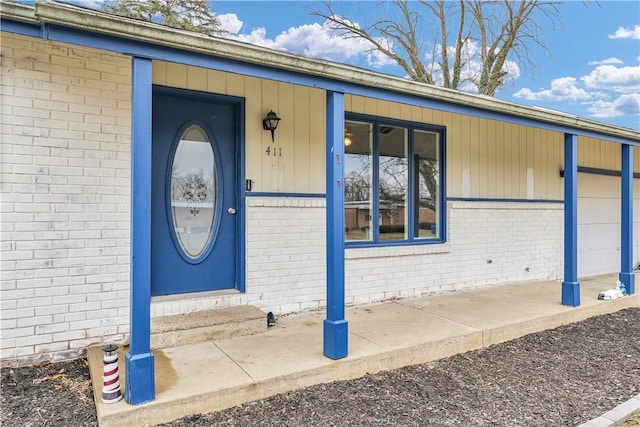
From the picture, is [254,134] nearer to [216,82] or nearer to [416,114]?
[216,82]

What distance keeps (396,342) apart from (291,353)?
94 cm

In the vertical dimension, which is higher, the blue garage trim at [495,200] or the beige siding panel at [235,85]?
the beige siding panel at [235,85]

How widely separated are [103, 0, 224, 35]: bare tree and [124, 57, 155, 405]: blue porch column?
24.3 feet

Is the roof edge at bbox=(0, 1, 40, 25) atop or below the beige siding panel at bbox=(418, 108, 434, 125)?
below

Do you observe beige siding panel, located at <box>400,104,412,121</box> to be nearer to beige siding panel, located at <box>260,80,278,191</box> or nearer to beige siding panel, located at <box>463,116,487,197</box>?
beige siding panel, located at <box>463,116,487,197</box>

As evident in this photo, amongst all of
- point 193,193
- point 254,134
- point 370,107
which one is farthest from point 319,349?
point 370,107

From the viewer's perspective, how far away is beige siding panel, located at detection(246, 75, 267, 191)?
4.23 metres

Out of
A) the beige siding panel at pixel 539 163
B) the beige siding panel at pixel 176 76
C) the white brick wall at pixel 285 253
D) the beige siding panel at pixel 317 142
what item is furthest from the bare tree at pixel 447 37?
the white brick wall at pixel 285 253

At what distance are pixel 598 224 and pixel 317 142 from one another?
6200mm

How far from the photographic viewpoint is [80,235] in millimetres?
3402

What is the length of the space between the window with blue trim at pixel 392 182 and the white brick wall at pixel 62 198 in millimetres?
2554

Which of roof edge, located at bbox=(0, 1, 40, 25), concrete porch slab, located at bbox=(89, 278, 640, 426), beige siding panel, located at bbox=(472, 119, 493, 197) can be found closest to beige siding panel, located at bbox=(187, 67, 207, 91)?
roof edge, located at bbox=(0, 1, 40, 25)

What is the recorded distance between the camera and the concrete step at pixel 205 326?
3498mm

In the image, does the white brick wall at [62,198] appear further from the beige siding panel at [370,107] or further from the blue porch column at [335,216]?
the beige siding panel at [370,107]
